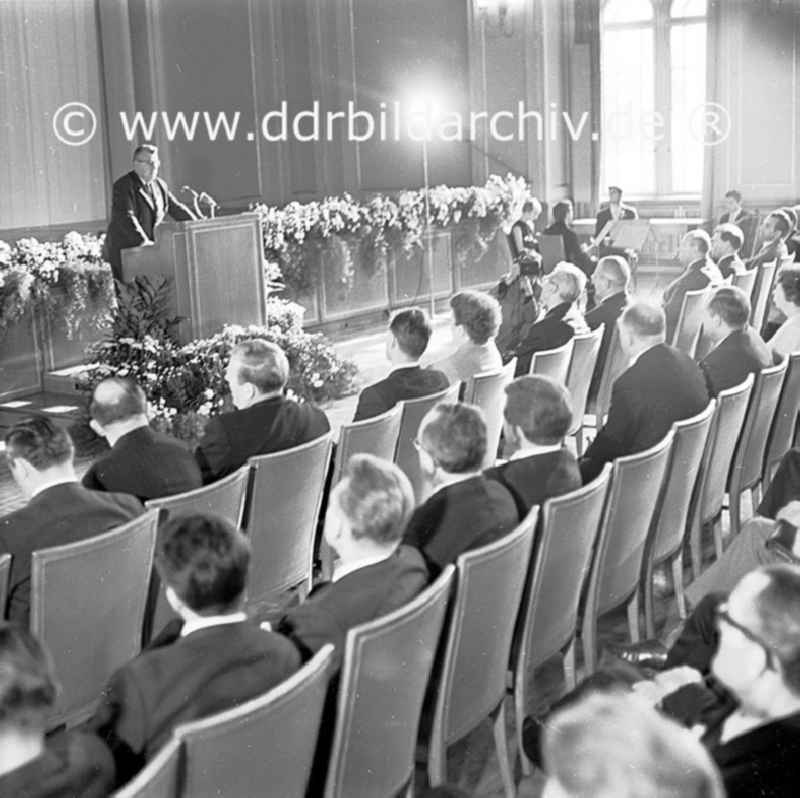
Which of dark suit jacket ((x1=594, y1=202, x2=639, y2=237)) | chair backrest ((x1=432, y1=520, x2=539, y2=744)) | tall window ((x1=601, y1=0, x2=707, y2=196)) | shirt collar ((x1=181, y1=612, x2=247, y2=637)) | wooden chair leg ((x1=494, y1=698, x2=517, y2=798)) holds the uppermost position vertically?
tall window ((x1=601, y1=0, x2=707, y2=196))

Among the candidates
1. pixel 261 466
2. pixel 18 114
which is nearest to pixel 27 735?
pixel 261 466

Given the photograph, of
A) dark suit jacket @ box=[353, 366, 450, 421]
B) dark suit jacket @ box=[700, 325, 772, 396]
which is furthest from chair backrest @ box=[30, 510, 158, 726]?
dark suit jacket @ box=[700, 325, 772, 396]

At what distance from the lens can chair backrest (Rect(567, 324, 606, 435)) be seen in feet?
20.2

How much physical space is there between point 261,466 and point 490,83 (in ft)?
39.7

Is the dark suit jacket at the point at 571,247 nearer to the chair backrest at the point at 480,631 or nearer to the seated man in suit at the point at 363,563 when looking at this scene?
the chair backrest at the point at 480,631

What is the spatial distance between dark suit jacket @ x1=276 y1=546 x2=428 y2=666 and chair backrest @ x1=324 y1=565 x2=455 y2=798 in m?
0.13

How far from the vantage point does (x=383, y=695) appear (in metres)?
2.57

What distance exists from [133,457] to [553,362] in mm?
2381

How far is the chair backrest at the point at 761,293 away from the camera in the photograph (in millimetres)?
8828

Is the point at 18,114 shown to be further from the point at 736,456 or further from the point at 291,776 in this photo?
the point at 291,776

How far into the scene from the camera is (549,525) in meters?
Result: 3.27

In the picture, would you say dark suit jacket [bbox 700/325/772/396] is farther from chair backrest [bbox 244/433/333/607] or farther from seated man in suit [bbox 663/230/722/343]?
seated man in suit [bbox 663/230/722/343]

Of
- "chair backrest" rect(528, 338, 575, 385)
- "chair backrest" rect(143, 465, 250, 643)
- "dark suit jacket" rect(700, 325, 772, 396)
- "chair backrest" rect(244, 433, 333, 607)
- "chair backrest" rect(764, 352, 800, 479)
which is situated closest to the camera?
"chair backrest" rect(143, 465, 250, 643)

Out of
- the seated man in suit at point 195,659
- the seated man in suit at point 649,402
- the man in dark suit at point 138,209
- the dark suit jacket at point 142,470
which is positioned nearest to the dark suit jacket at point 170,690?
the seated man in suit at point 195,659
